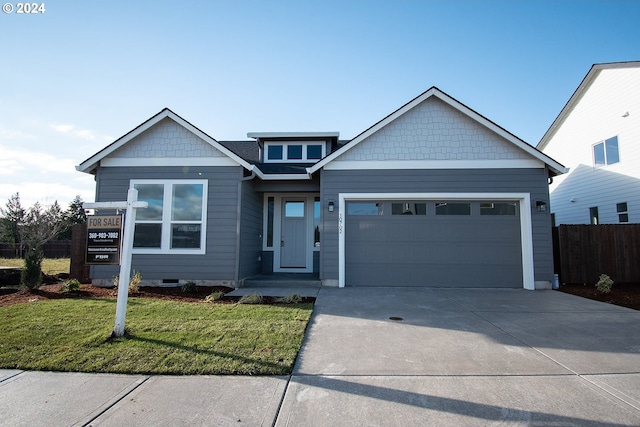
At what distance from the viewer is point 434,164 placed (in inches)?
356

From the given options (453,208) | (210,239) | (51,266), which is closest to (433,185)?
(453,208)

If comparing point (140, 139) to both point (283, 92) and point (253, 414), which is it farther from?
point (253, 414)

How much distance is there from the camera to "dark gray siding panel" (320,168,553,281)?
8852 mm

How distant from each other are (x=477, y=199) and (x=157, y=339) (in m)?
8.41

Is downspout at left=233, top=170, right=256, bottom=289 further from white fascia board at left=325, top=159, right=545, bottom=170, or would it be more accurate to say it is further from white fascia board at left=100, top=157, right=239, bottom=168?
white fascia board at left=325, top=159, right=545, bottom=170

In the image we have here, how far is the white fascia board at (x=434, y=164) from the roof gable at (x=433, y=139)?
11 centimetres

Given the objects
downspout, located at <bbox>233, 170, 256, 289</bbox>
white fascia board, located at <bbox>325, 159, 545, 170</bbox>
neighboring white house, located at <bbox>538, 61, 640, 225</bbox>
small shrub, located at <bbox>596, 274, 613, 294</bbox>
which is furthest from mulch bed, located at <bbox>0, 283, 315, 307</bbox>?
neighboring white house, located at <bbox>538, 61, 640, 225</bbox>

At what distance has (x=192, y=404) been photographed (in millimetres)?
2742

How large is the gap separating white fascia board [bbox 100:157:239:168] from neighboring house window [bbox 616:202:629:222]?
14060mm

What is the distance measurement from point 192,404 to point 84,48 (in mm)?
8555

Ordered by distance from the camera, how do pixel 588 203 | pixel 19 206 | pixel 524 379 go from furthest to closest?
pixel 19 206 → pixel 588 203 → pixel 524 379

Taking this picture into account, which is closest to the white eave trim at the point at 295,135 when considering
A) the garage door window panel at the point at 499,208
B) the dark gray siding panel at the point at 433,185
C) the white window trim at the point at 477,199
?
the dark gray siding panel at the point at 433,185

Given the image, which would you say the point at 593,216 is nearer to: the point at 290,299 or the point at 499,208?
the point at 499,208

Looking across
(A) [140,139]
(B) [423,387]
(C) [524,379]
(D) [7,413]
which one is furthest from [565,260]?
(A) [140,139]
